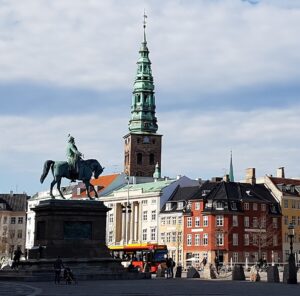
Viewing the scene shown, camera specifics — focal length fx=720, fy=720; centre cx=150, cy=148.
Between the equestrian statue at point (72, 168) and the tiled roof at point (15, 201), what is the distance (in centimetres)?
10010

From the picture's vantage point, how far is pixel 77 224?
2024 inches

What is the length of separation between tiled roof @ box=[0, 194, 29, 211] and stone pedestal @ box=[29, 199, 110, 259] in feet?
338

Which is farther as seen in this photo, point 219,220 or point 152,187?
point 152,187

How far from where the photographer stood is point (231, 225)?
108 meters

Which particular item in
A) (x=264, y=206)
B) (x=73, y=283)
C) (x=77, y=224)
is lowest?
(x=73, y=283)

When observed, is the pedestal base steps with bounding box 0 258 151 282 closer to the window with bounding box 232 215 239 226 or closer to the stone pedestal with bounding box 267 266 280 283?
the stone pedestal with bounding box 267 266 280 283

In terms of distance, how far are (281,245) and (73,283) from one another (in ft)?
247

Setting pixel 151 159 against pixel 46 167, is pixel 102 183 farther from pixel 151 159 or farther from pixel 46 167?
pixel 46 167

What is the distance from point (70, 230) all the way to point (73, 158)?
6.32 m

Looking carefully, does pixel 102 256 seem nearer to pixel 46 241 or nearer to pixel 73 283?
pixel 46 241

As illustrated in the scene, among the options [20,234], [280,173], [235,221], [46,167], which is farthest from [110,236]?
[46,167]

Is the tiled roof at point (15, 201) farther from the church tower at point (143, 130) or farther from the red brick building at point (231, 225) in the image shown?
the red brick building at point (231, 225)

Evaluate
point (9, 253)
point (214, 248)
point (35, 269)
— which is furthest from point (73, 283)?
point (9, 253)

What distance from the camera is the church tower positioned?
151m
